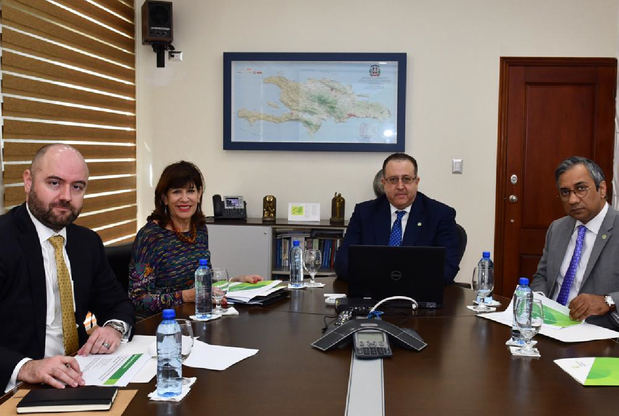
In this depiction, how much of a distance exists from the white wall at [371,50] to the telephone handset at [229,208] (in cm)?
22

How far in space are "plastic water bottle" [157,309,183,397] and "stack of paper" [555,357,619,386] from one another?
3.50ft

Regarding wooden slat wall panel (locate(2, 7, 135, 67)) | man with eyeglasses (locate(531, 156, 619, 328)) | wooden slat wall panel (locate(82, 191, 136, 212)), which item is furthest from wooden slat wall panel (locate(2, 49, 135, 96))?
man with eyeglasses (locate(531, 156, 619, 328))

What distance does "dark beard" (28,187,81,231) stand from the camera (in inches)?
83.1

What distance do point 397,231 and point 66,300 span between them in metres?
1.80

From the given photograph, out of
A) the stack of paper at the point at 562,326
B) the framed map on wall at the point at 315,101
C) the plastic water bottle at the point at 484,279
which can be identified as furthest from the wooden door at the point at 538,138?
the stack of paper at the point at 562,326

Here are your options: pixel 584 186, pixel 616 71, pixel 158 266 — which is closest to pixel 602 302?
pixel 584 186

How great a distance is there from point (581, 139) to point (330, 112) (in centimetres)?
207

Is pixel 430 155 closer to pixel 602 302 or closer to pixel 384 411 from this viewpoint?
pixel 602 302

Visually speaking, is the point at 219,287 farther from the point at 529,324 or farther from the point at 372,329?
the point at 529,324

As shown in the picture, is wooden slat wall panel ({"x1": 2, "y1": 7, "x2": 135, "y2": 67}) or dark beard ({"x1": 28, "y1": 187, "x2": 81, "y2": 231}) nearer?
dark beard ({"x1": 28, "y1": 187, "x2": 81, "y2": 231})

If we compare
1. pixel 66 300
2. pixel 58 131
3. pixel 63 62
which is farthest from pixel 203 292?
pixel 63 62

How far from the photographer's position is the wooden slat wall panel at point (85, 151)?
346 cm

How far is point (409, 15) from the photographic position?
5.11 metres

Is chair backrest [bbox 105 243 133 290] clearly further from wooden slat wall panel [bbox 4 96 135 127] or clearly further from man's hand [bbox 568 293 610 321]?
man's hand [bbox 568 293 610 321]
